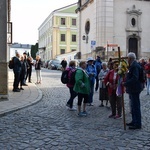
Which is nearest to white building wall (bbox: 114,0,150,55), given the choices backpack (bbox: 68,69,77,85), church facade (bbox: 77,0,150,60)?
church facade (bbox: 77,0,150,60)

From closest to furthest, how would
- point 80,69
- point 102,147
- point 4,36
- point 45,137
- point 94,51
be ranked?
point 102,147 < point 45,137 < point 80,69 < point 4,36 < point 94,51

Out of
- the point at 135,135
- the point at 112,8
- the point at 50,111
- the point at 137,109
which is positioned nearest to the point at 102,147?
the point at 135,135

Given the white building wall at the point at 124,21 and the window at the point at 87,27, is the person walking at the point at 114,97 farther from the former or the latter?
the window at the point at 87,27

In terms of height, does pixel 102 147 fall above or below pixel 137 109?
below

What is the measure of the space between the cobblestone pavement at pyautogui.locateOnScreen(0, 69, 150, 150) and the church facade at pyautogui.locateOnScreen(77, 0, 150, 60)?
23.4 metres

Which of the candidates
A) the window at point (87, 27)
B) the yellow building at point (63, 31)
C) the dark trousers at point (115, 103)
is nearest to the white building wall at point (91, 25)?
the window at point (87, 27)

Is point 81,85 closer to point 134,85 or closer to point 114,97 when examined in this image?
point 114,97

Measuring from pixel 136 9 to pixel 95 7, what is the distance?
4781mm

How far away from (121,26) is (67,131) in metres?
28.3

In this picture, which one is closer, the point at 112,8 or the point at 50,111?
the point at 50,111

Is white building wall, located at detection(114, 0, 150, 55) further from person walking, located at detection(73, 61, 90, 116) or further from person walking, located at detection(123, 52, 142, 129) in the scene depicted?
person walking, located at detection(123, 52, 142, 129)

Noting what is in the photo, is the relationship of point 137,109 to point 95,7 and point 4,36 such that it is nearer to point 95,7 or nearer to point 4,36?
point 4,36

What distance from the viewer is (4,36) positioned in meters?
11.0

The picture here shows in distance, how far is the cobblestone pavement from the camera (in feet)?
18.9
